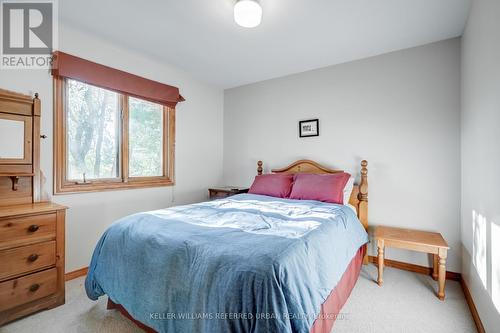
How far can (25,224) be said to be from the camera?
5.94ft

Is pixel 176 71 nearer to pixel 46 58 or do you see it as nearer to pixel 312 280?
pixel 46 58

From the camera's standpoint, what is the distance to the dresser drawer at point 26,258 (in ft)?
5.62

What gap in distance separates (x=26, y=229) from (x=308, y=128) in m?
3.10

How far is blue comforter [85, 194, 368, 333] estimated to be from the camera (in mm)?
1091

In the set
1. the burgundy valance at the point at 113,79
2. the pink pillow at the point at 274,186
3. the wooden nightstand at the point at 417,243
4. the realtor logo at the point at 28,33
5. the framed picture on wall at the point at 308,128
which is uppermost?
the realtor logo at the point at 28,33

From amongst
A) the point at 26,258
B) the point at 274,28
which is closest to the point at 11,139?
the point at 26,258

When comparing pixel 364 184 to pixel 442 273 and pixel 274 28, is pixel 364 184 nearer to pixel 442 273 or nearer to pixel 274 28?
pixel 442 273

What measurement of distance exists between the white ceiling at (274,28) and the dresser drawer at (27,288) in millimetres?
2228

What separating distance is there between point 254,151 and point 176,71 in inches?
64.1

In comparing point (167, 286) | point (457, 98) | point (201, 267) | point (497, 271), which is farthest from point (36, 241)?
point (457, 98)

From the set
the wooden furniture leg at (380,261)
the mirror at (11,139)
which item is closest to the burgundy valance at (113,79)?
the mirror at (11,139)

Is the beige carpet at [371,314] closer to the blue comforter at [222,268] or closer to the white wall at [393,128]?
the blue comforter at [222,268]

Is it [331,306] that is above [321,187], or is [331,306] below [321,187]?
below

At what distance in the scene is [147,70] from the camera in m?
3.04
